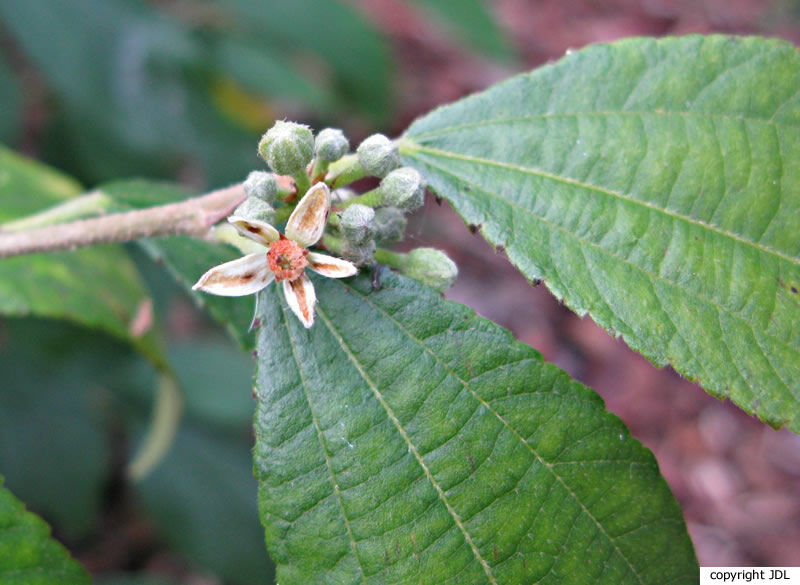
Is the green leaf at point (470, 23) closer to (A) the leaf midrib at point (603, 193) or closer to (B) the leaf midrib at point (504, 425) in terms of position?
(A) the leaf midrib at point (603, 193)

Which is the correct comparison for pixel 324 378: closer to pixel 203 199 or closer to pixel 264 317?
pixel 264 317

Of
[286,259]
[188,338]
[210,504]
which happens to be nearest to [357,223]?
[286,259]

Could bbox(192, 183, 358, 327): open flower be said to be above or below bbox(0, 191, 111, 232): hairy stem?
below

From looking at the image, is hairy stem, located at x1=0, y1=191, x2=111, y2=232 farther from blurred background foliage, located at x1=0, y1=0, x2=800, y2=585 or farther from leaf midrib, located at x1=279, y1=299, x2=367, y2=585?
leaf midrib, located at x1=279, y1=299, x2=367, y2=585

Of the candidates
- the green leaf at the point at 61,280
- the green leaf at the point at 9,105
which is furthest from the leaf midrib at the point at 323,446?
the green leaf at the point at 9,105

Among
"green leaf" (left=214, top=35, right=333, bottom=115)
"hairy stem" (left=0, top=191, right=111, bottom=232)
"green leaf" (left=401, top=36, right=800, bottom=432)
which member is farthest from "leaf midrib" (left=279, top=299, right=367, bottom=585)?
"green leaf" (left=214, top=35, right=333, bottom=115)

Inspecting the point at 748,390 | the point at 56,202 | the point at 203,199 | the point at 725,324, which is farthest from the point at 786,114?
the point at 56,202
